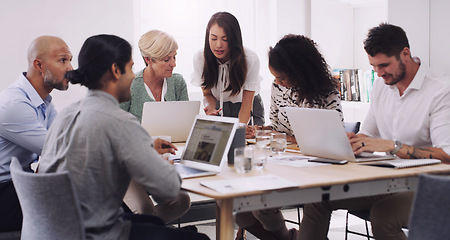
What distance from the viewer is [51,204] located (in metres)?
1.78

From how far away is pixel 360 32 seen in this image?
4.99m

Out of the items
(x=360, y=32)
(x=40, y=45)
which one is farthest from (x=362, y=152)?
(x=360, y=32)

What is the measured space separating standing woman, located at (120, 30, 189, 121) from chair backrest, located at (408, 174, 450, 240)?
2.21 meters

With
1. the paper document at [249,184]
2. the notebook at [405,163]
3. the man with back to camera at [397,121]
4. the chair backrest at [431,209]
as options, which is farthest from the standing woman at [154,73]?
the chair backrest at [431,209]

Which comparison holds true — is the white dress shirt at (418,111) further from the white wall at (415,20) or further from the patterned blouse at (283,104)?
the white wall at (415,20)

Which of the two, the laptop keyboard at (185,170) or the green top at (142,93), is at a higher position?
the green top at (142,93)

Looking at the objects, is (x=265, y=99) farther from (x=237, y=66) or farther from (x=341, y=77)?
(x=237, y=66)

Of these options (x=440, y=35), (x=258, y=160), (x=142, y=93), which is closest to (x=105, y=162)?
(x=258, y=160)

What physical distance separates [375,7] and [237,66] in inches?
72.0

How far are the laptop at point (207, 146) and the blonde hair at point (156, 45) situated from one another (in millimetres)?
1244

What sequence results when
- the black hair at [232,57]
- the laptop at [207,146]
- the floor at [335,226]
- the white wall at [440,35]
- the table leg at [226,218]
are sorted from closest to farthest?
1. the table leg at [226,218]
2. the laptop at [207,146]
3. the black hair at [232,57]
4. the white wall at [440,35]
5. the floor at [335,226]

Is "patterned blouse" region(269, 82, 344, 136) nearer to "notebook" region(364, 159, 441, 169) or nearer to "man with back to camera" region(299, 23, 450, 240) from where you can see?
"man with back to camera" region(299, 23, 450, 240)

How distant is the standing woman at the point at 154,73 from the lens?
354 cm

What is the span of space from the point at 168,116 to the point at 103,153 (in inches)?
48.1
